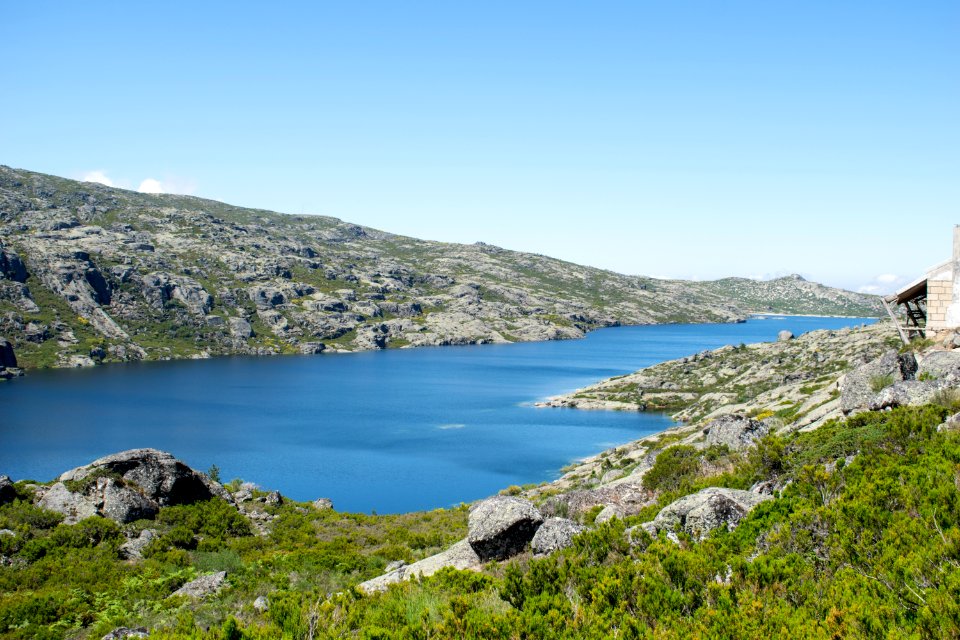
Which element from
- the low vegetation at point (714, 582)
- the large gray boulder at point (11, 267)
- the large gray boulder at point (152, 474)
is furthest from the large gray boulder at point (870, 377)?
the large gray boulder at point (11, 267)

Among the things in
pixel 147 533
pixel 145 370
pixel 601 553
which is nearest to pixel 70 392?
pixel 145 370

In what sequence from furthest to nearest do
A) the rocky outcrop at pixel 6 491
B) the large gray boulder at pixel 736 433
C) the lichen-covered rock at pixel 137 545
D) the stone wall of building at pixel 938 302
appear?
the rocky outcrop at pixel 6 491 → the stone wall of building at pixel 938 302 → the lichen-covered rock at pixel 137 545 → the large gray boulder at pixel 736 433

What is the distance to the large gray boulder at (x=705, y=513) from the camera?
12.6 metres

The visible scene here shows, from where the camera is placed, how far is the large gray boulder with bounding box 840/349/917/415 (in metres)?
23.4

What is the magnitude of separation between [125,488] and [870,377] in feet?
111

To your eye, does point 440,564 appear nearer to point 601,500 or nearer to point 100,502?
point 601,500

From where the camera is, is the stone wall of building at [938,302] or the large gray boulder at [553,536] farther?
the stone wall of building at [938,302]

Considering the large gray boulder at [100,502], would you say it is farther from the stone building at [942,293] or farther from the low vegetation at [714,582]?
the stone building at [942,293]

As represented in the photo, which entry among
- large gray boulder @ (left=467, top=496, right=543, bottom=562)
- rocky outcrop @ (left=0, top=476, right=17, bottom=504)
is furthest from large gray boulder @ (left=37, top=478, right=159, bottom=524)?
large gray boulder @ (left=467, top=496, right=543, bottom=562)

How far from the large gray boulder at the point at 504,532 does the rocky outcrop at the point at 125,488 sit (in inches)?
833

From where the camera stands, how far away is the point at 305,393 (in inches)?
5217

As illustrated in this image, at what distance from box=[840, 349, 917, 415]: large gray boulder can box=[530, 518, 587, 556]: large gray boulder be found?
582 inches

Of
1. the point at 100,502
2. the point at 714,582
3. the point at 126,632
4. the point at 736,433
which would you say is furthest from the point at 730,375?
the point at 714,582

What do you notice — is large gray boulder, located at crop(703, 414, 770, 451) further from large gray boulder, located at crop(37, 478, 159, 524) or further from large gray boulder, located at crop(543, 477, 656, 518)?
large gray boulder, located at crop(37, 478, 159, 524)
